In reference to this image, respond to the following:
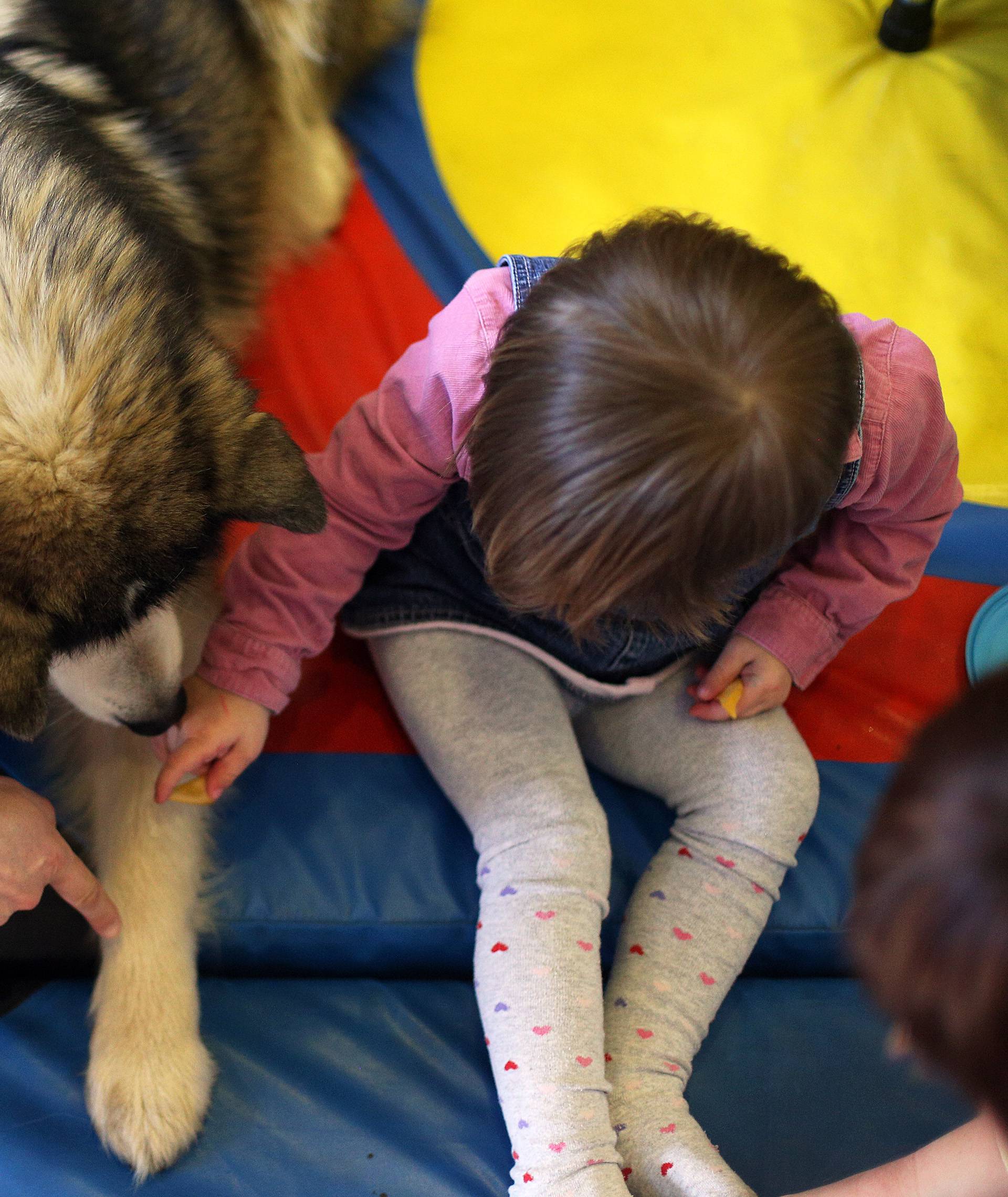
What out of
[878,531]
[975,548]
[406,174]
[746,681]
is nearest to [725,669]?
[746,681]

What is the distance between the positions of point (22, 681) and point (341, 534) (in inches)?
13.5

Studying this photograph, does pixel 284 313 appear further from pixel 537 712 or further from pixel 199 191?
pixel 537 712

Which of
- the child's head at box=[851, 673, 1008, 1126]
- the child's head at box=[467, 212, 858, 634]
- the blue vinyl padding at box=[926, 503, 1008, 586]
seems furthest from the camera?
the blue vinyl padding at box=[926, 503, 1008, 586]

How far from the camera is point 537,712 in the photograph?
0.98 m

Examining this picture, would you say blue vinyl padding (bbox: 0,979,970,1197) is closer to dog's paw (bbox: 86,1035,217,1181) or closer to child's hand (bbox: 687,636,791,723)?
dog's paw (bbox: 86,1035,217,1181)

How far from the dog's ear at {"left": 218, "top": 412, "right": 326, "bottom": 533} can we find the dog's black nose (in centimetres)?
18

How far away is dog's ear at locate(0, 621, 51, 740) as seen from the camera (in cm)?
70

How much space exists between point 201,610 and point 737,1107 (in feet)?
2.27

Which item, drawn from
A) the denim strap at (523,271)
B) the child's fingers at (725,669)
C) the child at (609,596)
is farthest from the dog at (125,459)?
the child's fingers at (725,669)

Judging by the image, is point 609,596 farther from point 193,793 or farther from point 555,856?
point 193,793

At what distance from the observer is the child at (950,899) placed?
0.46 meters

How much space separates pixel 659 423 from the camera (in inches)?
25.9

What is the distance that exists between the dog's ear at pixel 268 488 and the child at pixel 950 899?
50cm

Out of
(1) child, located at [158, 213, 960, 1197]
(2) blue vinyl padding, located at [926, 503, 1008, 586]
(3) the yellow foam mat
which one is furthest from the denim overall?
(3) the yellow foam mat
